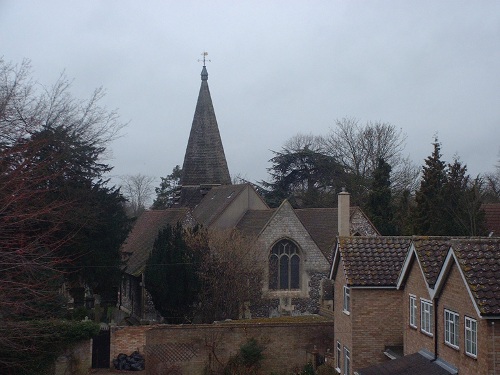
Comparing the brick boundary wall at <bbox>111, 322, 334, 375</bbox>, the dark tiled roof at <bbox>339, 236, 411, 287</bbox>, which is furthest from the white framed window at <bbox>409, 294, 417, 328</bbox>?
the brick boundary wall at <bbox>111, 322, 334, 375</bbox>

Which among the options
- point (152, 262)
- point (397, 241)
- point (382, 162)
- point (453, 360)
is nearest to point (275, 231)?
point (152, 262)

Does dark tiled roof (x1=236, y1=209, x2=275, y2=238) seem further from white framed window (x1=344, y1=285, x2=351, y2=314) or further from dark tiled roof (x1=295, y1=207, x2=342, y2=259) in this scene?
white framed window (x1=344, y1=285, x2=351, y2=314)

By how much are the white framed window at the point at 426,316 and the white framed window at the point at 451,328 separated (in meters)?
0.99

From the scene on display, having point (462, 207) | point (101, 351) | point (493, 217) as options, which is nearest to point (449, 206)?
point (462, 207)

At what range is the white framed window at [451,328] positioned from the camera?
613 inches

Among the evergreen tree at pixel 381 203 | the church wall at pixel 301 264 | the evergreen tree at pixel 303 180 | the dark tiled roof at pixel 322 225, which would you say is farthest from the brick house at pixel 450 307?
the evergreen tree at pixel 303 180

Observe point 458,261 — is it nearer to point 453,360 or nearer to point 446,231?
point 453,360

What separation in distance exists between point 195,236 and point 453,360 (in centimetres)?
1935

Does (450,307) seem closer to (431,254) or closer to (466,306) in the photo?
(466,306)

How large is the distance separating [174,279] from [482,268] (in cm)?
1933

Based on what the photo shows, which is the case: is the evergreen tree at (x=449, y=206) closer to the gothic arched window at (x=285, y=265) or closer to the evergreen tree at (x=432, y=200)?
the evergreen tree at (x=432, y=200)

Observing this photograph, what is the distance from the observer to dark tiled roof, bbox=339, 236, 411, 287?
67.2ft

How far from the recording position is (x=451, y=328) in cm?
1592

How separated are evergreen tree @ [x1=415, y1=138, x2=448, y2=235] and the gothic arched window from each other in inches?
283
